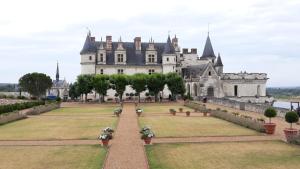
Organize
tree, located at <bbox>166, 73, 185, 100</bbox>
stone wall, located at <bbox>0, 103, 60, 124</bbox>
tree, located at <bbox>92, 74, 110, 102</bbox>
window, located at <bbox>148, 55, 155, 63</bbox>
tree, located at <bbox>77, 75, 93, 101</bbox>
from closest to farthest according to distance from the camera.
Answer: stone wall, located at <bbox>0, 103, 60, 124</bbox> < tree, located at <bbox>92, 74, 110, 102</bbox> < tree, located at <bbox>77, 75, 93, 101</bbox> < tree, located at <bbox>166, 73, 185, 100</bbox> < window, located at <bbox>148, 55, 155, 63</bbox>

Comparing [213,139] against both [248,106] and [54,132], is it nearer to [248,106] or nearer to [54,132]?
[54,132]

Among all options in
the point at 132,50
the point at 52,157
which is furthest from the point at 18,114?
the point at 132,50

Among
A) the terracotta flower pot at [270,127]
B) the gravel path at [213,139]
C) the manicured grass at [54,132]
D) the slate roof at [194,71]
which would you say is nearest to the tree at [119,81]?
the slate roof at [194,71]

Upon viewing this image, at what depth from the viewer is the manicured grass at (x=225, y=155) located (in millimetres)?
17938

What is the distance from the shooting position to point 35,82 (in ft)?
298

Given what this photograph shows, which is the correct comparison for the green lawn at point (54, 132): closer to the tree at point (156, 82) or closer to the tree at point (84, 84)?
the tree at point (84, 84)

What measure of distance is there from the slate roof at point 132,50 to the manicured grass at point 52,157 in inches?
2504

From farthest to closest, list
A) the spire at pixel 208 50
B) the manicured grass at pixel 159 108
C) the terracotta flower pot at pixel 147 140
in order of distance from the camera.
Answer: the spire at pixel 208 50 → the manicured grass at pixel 159 108 → the terracotta flower pot at pixel 147 140

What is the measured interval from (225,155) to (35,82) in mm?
76728

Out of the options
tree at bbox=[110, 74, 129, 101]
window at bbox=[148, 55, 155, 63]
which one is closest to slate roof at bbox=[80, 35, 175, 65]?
window at bbox=[148, 55, 155, 63]

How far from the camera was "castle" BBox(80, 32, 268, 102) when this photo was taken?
8444 cm

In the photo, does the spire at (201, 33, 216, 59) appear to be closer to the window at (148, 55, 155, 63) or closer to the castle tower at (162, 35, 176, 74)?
the castle tower at (162, 35, 176, 74)

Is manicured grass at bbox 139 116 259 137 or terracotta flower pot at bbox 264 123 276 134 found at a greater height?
terracotta flower pot at bbox 264 123 276 134

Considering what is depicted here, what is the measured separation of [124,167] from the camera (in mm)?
17516
